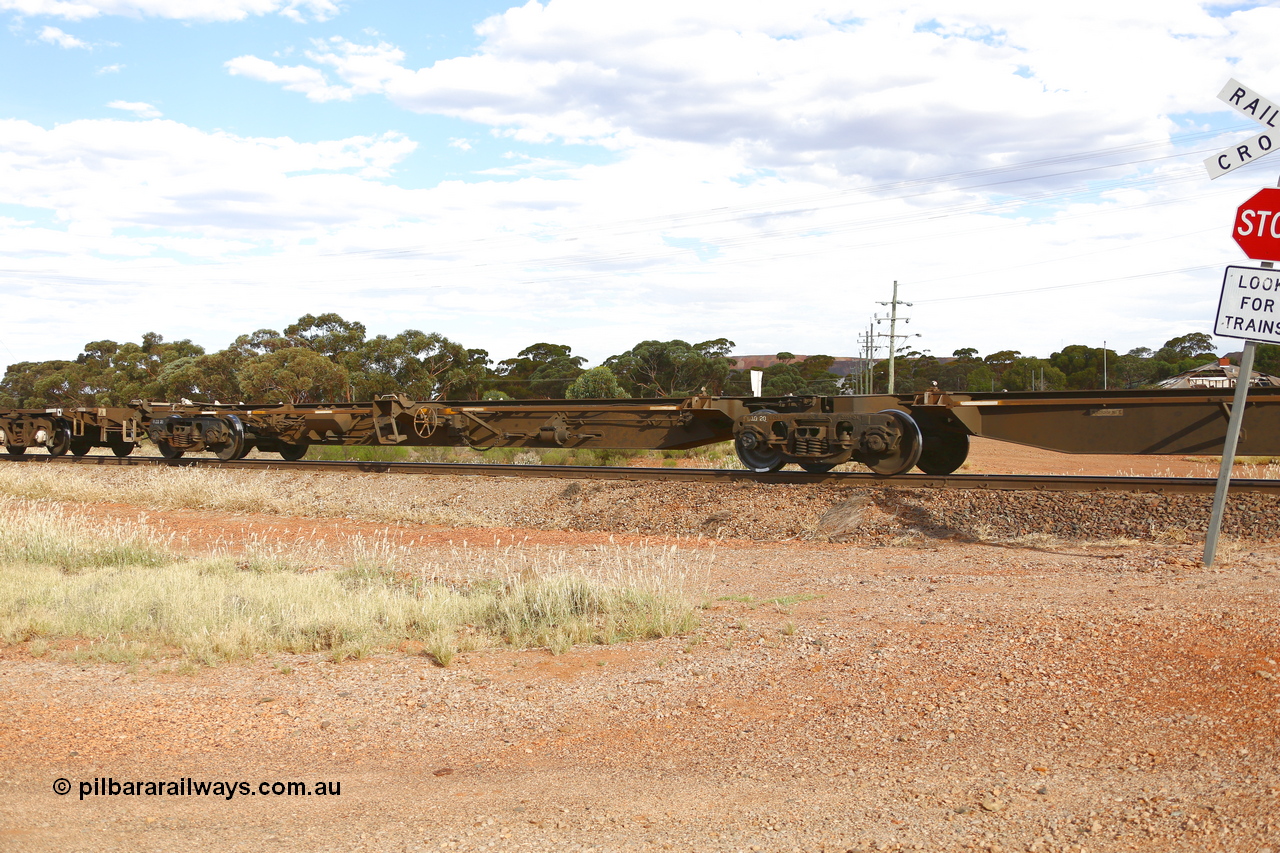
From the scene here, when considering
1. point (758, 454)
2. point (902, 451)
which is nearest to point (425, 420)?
point (758, 454)

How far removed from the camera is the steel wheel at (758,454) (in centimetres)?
1309

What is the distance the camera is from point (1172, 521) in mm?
9867

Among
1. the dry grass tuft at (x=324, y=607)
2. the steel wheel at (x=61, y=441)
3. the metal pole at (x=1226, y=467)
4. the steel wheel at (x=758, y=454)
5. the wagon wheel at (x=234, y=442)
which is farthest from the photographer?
the steel wheel at (x=61, y=441)

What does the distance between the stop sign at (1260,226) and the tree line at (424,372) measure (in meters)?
26.1

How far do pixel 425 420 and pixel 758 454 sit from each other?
5803 mm

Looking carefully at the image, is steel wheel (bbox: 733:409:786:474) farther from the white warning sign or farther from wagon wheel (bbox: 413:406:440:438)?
the white warning sign

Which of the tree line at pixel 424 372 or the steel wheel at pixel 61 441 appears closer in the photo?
the steel wheel at pixel 61 441

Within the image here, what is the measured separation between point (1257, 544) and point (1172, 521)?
0.84m

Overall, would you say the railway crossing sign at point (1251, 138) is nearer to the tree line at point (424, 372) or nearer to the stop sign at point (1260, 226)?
the stop sign at point (1260, 226)

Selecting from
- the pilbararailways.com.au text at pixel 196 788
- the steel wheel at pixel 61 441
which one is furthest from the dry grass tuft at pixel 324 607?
the steel wheel at pixel 61 441

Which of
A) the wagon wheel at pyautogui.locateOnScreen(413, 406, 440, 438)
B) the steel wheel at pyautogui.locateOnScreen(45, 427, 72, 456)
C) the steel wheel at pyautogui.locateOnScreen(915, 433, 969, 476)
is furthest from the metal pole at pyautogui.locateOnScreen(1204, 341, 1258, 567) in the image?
the steel wheel at pyautogui.locateOnScreen(45, 427, 72, 456)

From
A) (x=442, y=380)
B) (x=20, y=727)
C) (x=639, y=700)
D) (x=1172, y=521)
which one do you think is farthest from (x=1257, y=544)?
(x=442, y=380)

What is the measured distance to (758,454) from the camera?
44.0 ft

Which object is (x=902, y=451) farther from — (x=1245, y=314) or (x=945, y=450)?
(x=1245, y=314)
